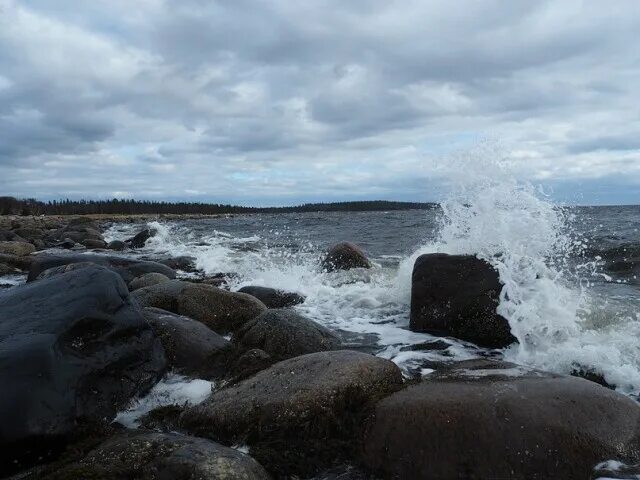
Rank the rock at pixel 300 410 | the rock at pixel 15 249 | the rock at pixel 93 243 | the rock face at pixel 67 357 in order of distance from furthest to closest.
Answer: the rock at pixel 93 243
the rock at pixel 15 249
the rock at pixel 300 410
the rock face at pixel 67 357

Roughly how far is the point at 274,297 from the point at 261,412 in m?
6.03

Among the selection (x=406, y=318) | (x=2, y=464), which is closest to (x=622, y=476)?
(x=2, y=464)

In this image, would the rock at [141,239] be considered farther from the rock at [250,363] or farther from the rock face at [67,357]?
the rock at [250,363]

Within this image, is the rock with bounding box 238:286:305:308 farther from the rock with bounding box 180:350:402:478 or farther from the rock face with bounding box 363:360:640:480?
the rock face with bounding box 363:360:640:480

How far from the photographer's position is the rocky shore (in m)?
3.59

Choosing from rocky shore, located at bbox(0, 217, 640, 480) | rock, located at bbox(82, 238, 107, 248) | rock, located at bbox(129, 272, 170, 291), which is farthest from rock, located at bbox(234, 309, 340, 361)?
rock, located at bbox(82, 238, 107, 248)

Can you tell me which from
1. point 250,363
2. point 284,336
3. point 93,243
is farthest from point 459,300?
point 93,243

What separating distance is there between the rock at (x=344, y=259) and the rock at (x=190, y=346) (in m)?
7.83

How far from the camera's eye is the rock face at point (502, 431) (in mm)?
3600

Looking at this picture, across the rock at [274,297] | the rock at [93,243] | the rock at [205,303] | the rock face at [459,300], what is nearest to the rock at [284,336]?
the rock at [205,303]

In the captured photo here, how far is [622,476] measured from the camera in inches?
140

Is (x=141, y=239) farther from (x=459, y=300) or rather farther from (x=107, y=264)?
(x=459, y=300)

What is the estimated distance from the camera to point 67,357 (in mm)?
4387

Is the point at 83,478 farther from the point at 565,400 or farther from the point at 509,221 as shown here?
the point at 509,221
